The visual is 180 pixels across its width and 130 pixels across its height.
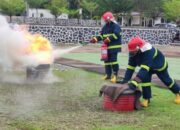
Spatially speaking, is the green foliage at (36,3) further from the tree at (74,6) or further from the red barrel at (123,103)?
the red barrel at (123,103)

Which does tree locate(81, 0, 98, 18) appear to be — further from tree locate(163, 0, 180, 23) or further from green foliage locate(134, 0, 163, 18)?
tree locate(163, 0, 180, 23)

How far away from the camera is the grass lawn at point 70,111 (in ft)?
25.3

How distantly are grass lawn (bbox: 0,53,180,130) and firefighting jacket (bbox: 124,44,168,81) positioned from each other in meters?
0.71

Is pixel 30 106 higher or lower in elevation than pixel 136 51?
lower

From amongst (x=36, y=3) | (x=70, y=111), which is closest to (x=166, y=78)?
(x=70, y=111)

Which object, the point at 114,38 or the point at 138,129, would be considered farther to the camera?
the point at 114,38

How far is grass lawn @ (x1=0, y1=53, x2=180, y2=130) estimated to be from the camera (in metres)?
7.71

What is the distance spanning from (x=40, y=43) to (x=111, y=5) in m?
48.4

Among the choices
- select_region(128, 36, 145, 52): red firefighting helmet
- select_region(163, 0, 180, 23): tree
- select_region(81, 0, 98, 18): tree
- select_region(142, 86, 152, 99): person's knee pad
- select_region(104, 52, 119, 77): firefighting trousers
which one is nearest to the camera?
select_region(128, 36, 145, 52): red firefighting helmet

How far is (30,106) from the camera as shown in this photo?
933cm

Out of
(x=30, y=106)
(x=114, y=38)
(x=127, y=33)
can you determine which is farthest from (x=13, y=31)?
(x=127, y=33)

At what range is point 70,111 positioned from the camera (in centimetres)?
889

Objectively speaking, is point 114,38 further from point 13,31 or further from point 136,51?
point 136,51

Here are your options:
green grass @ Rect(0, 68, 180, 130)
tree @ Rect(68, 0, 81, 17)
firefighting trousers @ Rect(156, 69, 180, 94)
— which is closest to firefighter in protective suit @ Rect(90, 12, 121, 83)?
green grass @ Rect(0, 68, 180, 130)
